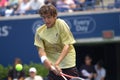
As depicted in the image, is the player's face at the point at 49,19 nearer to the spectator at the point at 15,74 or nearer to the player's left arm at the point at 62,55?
the player's left arm at the point at 62,55

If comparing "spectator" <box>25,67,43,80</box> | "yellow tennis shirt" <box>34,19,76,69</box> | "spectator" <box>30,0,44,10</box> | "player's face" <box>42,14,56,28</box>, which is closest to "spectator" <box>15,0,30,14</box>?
"spectator" <box>30,0,44,10</box>

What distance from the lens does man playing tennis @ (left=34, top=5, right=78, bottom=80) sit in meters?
7.57

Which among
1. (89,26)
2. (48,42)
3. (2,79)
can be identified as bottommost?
(2,79)

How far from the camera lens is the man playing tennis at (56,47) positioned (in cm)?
757

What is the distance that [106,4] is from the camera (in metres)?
16.2

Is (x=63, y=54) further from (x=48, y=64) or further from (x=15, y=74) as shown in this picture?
(x=15, y=74)

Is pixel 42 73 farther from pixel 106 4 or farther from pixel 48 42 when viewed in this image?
pixel 48 42

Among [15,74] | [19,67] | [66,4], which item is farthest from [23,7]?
[15,74]

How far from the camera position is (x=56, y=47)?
308 inches

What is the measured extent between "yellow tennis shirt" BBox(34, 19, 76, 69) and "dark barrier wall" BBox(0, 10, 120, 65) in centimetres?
774

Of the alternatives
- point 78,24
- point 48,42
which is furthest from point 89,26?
point 48,42

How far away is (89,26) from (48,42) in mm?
8036

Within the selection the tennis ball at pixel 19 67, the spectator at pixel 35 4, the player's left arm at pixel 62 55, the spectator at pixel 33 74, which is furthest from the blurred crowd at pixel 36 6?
the player's left arm at pixel 62 55

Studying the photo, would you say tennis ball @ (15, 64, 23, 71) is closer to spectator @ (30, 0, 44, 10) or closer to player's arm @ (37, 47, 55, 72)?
spectator @ (30, 0, 44, 10)
